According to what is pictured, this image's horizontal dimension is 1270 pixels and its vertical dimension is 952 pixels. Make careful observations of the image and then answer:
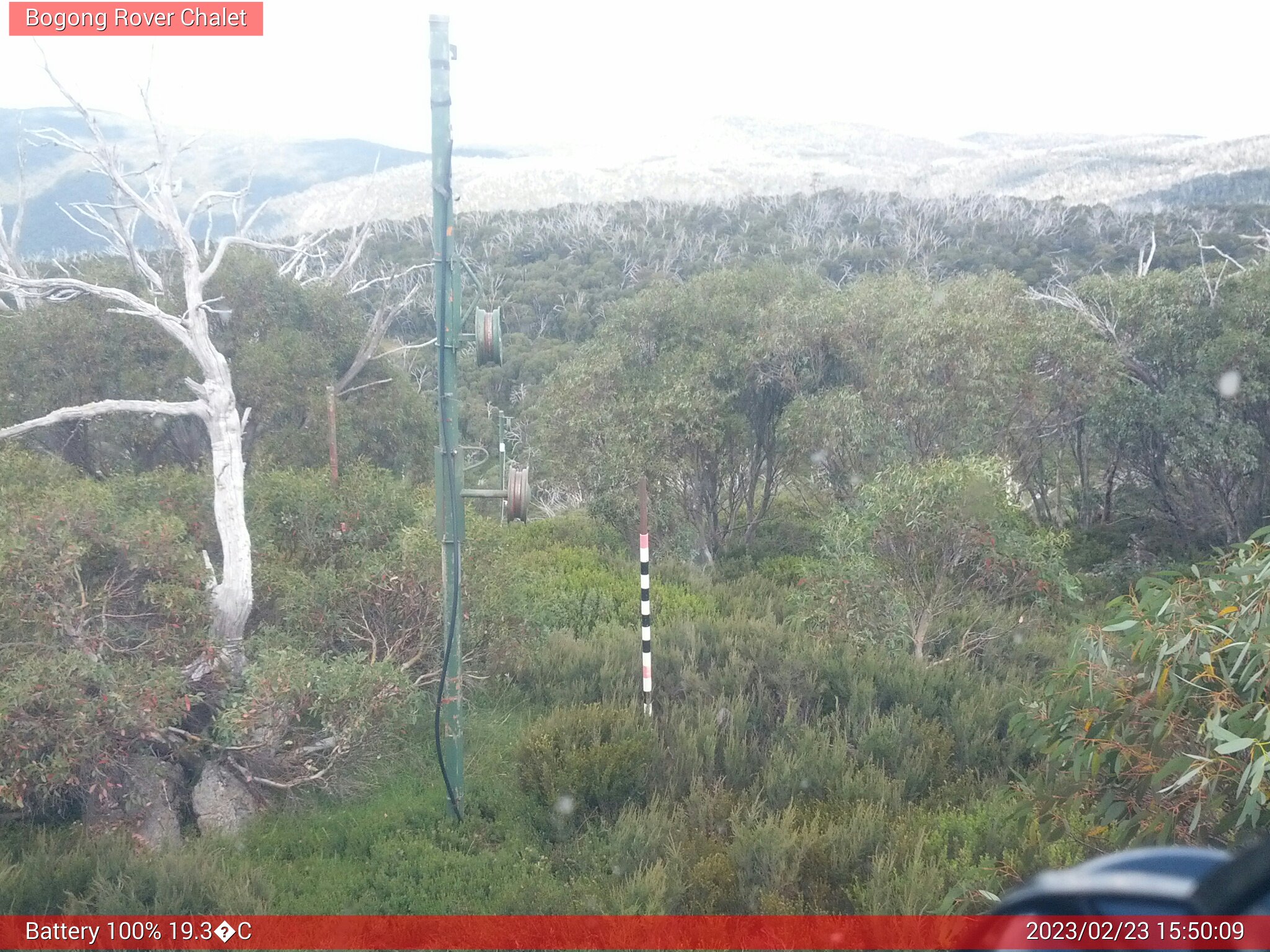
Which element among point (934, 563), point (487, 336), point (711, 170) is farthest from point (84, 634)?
point (711, 170)

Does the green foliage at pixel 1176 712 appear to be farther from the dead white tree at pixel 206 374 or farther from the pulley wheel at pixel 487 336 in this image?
the dead white tree at pixel 206 374

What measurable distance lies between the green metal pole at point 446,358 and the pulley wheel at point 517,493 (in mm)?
360

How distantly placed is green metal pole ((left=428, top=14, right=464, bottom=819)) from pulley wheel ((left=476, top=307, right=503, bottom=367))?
0.17 metres

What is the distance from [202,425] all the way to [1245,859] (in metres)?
16.1

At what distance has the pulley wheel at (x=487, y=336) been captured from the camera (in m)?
5.93

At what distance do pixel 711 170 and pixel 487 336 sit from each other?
91087 mm

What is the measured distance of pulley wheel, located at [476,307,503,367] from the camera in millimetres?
5926

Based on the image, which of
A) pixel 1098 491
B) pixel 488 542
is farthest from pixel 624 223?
pixel 488 542

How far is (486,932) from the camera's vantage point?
4.89 m

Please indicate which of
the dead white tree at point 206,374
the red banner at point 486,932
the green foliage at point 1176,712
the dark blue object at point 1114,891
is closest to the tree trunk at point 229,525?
the dead white tree at point 206,374

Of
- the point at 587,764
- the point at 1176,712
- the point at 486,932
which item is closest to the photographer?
the point at 1176,712

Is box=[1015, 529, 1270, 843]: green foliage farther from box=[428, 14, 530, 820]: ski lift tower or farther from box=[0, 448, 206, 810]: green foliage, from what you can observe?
box=[0, 448, 206, 810]: green foliage

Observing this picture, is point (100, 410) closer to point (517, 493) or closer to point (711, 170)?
point (517, 493)

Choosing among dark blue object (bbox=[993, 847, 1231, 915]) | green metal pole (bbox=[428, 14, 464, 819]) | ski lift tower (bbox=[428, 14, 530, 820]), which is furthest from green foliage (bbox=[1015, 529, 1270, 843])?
green metal pole (bbox=[428, 14, 464, 819])
